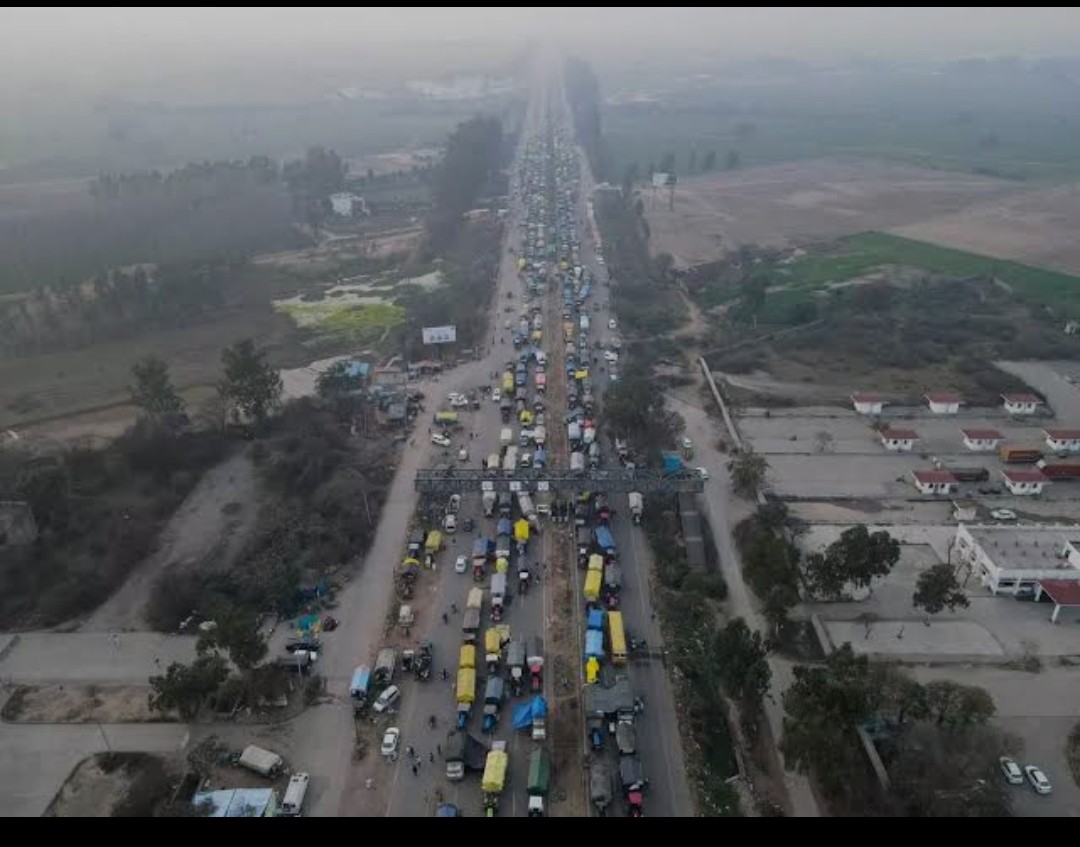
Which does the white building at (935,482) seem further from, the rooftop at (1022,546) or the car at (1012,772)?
the car at (1012,772)

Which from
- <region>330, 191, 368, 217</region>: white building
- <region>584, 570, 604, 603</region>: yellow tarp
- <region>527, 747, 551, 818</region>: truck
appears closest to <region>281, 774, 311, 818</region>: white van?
<region>527, 747, 551, 818</region>: truck

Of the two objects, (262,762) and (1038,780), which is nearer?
(1038,780)

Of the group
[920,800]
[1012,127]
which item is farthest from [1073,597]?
[1012,127]

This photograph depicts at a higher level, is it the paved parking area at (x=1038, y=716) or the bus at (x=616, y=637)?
the bus at (x=616, y=637)

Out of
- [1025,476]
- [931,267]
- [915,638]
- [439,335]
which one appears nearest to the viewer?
[915,638]

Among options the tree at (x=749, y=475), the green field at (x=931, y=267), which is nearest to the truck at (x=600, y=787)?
the tree at (x=749, y=475)

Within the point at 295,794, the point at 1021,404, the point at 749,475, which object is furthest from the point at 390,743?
the point at 1021,404

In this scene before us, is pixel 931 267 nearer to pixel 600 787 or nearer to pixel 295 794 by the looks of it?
pixel 600 787
